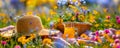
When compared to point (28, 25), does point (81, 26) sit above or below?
below

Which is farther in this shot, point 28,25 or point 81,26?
point 81,26

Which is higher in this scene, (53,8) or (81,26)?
(53,8)

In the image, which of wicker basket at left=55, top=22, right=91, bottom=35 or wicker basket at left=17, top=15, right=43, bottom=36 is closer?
wicker basket at left=17, top=15, right=43, bottom=36

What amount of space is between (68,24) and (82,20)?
0.28 metres

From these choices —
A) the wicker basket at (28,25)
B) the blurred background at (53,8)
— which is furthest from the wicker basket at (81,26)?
the wicker basket at (28,25)

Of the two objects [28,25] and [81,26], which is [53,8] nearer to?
[81,26]

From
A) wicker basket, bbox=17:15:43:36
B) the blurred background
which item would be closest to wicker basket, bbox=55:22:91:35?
the blurred background

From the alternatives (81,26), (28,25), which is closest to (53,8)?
(81,26)

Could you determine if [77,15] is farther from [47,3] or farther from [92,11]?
[47,3]

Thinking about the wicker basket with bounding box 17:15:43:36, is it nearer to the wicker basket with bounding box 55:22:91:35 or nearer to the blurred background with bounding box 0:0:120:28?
the blurred background with bounding box 0:0:120:28

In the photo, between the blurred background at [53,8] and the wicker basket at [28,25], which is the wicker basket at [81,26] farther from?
the wicker basket at [28,25]

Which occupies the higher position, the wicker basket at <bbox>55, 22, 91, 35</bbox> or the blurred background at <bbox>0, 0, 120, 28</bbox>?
the blurred background at <bbox>0, 0, 120, 28</bbox>

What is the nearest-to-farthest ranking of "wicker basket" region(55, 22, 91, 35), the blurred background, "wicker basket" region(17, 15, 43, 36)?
the blurred background → "wicker basket" region(17, 15, 43, 36) → "wicker basket" region(55, 22, 91, 35)

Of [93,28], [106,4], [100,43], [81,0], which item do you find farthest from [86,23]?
[106,4]
